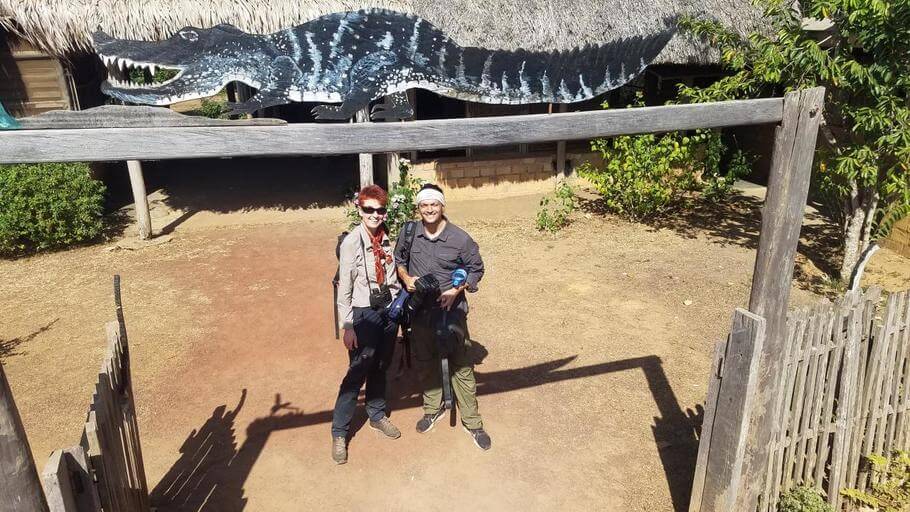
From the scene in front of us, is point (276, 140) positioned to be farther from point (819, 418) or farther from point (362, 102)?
point (362, 102)

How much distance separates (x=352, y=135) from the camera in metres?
2.18

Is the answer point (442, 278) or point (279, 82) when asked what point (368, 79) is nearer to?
point (279, 82)

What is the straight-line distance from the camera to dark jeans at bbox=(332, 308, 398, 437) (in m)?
3.45

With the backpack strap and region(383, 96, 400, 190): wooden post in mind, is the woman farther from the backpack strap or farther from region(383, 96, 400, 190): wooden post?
region(383, 96, 400, 190): wooden post

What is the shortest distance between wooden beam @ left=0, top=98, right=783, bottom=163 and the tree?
3.48 metres

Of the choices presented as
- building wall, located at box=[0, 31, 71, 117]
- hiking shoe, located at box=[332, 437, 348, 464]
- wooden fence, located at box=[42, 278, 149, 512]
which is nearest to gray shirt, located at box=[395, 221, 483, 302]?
hiking shoe, located at box=[332, 437, 348, 464]

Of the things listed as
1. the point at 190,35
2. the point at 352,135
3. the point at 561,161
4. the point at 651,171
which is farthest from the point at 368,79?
the point at 352,135

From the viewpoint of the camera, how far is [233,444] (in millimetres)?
3809

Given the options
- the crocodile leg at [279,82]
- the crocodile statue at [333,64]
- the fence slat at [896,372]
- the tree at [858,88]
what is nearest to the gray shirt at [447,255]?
the fence slat at [896,372]

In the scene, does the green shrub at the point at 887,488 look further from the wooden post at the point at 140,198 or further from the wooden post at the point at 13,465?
the wooden post at the point at 140,198

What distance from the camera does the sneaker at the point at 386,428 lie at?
12.6ft

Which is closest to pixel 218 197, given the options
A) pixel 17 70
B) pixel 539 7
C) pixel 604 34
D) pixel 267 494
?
pixel 17 70

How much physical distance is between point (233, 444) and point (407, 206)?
15.4 ft

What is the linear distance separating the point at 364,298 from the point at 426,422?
40.6 inches
